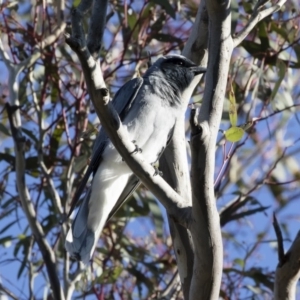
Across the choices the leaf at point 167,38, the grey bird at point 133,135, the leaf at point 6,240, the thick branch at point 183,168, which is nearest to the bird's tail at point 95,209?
the grey bird at point 133,135

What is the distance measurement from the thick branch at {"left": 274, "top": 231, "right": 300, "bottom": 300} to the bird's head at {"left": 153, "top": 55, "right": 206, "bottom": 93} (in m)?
1.08

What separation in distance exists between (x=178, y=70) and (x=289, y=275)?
1.28m

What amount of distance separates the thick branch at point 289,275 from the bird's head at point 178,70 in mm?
1079

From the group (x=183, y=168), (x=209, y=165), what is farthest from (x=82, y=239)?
(x=209, y=165)

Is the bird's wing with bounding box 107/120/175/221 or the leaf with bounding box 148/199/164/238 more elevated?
the leaf with bounding box 148/199/164/238

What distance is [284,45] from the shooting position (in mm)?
4016

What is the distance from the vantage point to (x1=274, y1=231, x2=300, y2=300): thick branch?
2.31 meters

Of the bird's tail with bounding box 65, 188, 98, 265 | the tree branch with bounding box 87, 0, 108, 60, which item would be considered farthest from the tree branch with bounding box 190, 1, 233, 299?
the bird's tail with bounding box 65, 188, 98, 265

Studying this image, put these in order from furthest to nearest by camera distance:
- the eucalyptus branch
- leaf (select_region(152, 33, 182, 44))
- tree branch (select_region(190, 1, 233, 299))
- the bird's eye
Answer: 1. leaf (select_region(152, 33, 182, 44))
2. the bird's eye
3. the eucalyptus branch
4. tree branch (select_region(190, 1, 233, 299))

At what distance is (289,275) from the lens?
232 centimetres

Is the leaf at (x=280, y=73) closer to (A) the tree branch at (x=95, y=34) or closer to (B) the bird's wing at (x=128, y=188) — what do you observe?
(B) the bird's wing at (x=128, y=188)

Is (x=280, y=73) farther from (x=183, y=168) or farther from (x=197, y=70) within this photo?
(x=183, y=168)

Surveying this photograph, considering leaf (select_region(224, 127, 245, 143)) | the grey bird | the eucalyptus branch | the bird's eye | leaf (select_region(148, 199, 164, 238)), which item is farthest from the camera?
leaf (select_region(148, 199, 164, 238))

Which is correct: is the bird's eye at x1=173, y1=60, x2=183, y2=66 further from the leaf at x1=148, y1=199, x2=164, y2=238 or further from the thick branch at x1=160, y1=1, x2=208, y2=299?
the leaf at x1=148, y1=199, x2=164, y2=238
